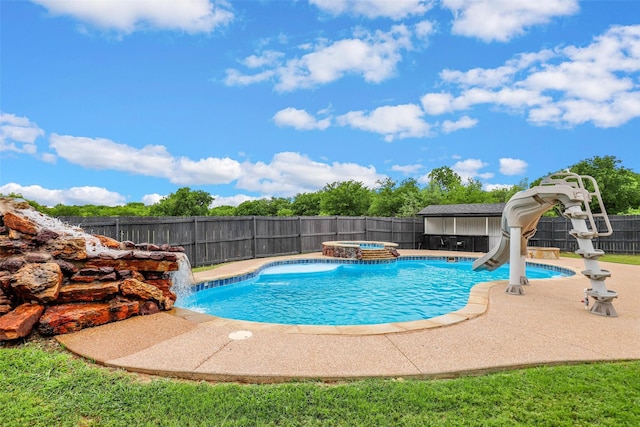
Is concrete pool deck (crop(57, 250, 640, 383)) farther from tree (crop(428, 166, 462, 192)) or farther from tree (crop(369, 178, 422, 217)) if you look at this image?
tree (crop(428, 166, 462, 192))

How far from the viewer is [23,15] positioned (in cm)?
698

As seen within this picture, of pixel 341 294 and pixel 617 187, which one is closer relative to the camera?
→ pixel 341 294

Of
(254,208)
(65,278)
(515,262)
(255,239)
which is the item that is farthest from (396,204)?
(65,278)

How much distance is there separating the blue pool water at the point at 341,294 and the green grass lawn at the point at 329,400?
3000 millimetres

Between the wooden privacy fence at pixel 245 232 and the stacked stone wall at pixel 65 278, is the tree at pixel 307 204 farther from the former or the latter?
the stacked stone wall at pixel 65 278

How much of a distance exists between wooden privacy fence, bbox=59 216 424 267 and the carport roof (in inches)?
42.5

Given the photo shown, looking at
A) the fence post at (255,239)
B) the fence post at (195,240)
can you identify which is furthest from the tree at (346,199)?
the fence post at (195,240)

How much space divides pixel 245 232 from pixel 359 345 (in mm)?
9733

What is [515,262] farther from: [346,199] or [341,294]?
[346,199]

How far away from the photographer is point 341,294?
7883mm

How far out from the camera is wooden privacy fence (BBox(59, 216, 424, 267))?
922cm

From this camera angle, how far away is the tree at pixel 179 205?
136ft

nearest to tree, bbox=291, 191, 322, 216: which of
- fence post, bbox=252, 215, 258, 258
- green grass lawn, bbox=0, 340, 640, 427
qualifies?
fence post, bbox=252, 215, 258, 258

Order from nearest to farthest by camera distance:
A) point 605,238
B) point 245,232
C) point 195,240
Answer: point 195,240, point 245,232, point 605,238
